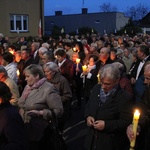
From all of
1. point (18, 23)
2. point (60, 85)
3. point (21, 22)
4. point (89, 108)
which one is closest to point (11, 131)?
point (89, 108)

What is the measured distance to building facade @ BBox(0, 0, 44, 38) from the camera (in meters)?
24.8

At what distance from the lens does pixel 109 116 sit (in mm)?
3518

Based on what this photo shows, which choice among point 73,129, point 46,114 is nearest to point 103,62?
point 73,129

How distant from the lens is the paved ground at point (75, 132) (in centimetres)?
600

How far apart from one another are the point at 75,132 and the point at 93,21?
42.0m

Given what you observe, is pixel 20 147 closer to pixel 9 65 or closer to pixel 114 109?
pixel 114 109

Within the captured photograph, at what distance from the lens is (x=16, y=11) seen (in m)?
25.8

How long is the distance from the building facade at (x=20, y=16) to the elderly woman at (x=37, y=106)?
21.0m

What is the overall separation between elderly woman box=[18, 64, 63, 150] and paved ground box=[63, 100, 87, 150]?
1762 millimetres

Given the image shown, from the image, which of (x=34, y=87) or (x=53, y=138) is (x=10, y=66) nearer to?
(x=34, y=87)

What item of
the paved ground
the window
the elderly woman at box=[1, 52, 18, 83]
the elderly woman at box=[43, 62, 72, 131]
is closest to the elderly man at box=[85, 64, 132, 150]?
the elderly woman at box=[43, 62, 72, 131]

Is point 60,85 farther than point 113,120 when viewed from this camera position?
Yes

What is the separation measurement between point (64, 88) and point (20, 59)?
322 centimetres

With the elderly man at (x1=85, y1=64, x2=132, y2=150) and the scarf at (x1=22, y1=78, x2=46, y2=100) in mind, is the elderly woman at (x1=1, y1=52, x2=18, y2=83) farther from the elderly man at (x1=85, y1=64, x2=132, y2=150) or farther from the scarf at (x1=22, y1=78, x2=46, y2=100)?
the elderly man at (x1=85, y1=64, x2=132, y2=150)
